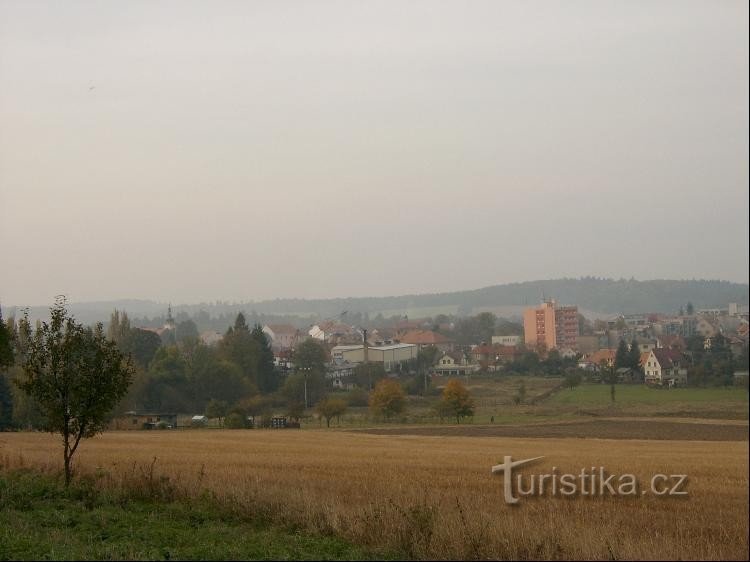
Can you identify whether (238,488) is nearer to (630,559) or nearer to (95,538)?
(95,538)

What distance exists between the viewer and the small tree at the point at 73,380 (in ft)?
56.1

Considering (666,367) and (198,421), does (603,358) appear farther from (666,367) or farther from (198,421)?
(198,421)

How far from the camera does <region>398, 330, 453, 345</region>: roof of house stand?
67.1 metres

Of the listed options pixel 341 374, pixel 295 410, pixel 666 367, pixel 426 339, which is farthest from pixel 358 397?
pixel 666 367

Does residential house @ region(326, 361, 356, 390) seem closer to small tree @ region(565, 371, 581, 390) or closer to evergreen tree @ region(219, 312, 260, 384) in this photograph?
evergreen tree @ region(219, 312, 260, 384)

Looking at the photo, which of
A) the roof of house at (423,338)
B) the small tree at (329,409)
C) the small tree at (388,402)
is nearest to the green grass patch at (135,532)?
the small tree at (388,402)

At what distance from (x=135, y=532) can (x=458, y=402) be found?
40.3m

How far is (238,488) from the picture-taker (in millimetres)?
13977

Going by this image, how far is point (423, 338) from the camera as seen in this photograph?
6906cm

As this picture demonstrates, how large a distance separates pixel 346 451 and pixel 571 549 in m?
23.5

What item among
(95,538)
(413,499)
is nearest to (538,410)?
(413,499)

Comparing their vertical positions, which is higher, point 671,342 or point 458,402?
point 671,342

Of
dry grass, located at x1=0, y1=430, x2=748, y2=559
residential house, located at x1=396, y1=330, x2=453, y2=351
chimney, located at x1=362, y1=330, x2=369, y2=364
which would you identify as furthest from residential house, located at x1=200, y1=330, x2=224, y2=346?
dry grass, located at x1=0, y1=430, x2=748, y2=559

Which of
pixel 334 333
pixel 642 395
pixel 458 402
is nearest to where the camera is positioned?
pixel 642 395
